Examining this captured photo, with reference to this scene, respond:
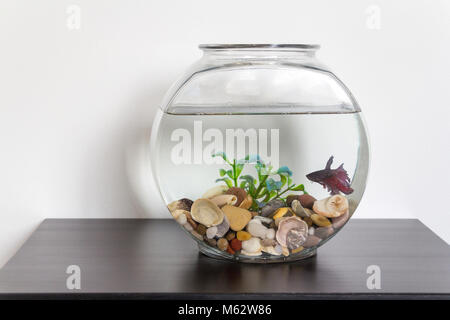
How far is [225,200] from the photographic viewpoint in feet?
3.22

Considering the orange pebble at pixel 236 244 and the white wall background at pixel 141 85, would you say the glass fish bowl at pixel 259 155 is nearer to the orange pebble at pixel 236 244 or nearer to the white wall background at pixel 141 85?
the orange pebble at pixel 236 244

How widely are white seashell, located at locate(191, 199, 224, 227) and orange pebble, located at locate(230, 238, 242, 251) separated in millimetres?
38

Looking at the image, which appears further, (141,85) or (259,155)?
(141,85)

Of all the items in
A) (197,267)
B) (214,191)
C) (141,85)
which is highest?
(141,85)

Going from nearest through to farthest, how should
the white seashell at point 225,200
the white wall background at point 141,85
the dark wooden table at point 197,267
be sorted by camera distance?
the dark wooden table at point 197,267
the white seashell at point 225,200
the white wall background at point 141,85

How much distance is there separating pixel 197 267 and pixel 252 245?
89 millimetres

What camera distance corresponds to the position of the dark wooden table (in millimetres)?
868

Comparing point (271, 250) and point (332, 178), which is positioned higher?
point (332, 178)

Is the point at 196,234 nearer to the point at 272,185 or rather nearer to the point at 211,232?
the point at 211,232

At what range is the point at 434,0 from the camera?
1236 mm

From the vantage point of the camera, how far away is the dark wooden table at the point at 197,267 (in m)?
0.87

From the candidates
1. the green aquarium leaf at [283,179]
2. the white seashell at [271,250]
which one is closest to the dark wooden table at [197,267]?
the white seashell at [271,250]

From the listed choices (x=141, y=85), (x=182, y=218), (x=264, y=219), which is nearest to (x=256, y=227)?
(x=264, y=219)

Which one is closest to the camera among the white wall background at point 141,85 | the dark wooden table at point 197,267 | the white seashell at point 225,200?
the dark wooden table at point 197,267
